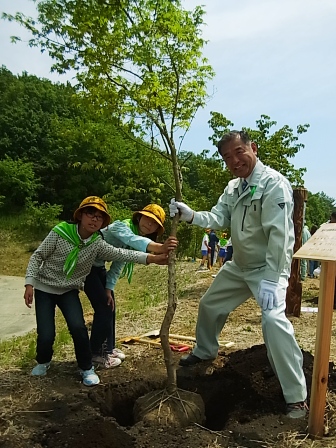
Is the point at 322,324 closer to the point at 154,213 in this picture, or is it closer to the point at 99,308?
the point at 154,213

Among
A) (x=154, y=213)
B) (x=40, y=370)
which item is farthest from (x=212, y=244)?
(x=40, y=370)

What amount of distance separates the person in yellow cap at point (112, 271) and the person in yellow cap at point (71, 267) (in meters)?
0.15

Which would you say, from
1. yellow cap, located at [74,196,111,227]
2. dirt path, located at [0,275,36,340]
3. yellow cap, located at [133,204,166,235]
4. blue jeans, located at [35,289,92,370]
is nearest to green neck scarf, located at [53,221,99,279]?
yellow cap, located at [74,196,111,227]

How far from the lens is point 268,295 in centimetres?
364

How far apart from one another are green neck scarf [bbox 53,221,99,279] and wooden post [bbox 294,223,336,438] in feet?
6.29

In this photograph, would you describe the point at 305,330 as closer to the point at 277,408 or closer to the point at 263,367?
the point at 263,367

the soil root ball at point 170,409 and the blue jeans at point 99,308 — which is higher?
the blue jeans at point 99,308

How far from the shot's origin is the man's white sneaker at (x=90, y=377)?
13.7 feet

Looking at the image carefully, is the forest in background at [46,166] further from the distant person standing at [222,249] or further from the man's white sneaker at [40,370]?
the man's white sneaker at [40,370]

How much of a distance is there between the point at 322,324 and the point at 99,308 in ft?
7.18

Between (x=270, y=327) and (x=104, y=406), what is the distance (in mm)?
1388

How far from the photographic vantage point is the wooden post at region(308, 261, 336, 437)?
3.12 meters

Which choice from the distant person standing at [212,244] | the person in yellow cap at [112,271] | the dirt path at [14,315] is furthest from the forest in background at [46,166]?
the person in yellow cap at [112,271]

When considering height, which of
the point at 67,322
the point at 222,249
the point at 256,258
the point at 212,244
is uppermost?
the point at 256,258
